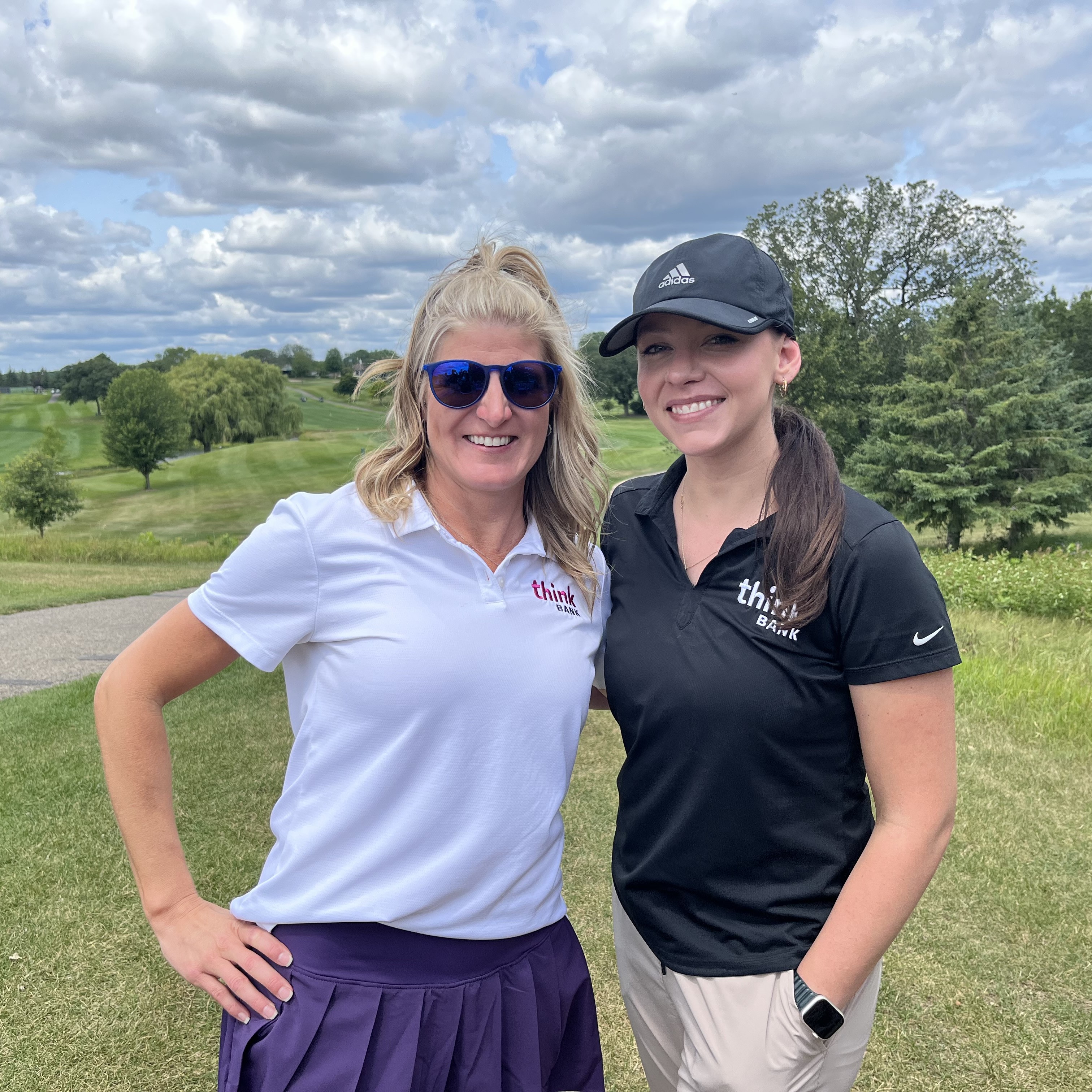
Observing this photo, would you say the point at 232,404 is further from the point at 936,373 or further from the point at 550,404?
the point at 550,404

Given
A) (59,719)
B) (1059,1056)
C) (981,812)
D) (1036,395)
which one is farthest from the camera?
(1036,395)

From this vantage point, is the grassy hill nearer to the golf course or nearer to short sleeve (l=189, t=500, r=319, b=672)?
the golf course

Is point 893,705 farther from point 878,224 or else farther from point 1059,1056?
point 878,224

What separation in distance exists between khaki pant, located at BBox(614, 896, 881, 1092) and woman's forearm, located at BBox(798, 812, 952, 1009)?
3.7 inches

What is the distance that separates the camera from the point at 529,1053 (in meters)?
1.89

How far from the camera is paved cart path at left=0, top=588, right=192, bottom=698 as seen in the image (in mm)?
9844

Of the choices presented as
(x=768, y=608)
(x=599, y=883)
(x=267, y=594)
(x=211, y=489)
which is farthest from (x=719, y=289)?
(x=211, y=489)

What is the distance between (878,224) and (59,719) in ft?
132

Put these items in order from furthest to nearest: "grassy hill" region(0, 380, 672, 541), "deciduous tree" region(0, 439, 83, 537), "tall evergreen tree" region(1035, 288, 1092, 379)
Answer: "tall evergreen tree" region(1035, 288, 1092, 379)
"grassy hill" region(0, 380, 672, 541)
"deciduous tree" region(0, 439, 83, 537)

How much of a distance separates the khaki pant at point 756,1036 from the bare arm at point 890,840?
0.11m

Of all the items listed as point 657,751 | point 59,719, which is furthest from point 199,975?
point 59,719

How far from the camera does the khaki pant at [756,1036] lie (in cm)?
179

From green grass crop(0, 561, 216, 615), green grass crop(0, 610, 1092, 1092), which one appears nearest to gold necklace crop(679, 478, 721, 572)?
green grass crop(0, 610, 1092, 1092)

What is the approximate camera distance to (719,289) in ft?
6.31
